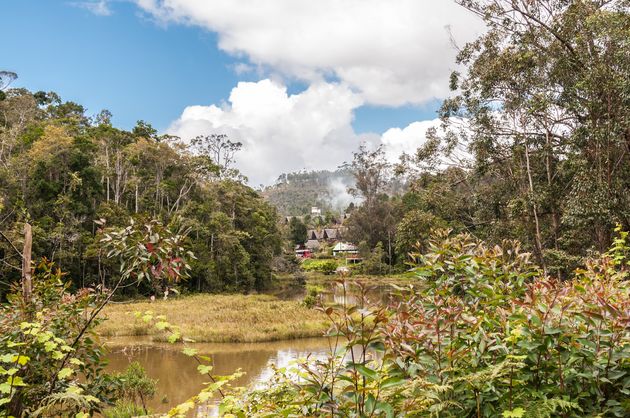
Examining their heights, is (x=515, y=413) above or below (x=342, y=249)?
below

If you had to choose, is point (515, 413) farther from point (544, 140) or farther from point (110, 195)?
point (110, 195)

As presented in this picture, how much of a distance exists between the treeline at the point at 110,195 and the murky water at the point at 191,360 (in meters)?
6.31

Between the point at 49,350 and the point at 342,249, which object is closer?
the point at 49,350

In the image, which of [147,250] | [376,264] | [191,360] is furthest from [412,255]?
[376,264]

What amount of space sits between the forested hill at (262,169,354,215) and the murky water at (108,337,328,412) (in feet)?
321

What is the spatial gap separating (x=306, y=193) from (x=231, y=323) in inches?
5292

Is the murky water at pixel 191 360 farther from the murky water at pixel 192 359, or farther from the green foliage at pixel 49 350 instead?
the green foliage at pixel 49 350

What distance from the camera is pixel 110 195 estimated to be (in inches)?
1205

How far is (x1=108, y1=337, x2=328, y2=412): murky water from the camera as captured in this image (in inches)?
370

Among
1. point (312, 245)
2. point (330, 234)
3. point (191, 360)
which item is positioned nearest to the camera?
point (191, 360)

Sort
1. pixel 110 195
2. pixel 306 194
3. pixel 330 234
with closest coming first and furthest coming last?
pixel 110 195 → pixel 330 234 → pixel 306 194

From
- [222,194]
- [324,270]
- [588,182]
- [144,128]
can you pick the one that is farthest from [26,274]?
[324,270]

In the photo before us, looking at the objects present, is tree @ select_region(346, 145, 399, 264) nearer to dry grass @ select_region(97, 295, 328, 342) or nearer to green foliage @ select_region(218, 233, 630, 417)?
dry grass @ select_region(97, 295, 328, 342)

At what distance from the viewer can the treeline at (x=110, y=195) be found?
2375 centimetres
